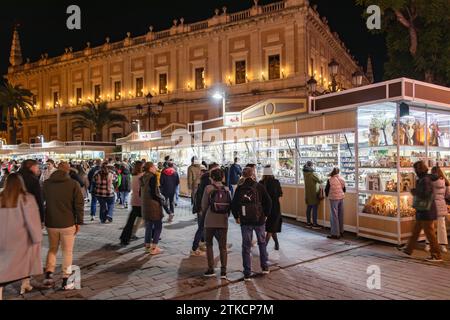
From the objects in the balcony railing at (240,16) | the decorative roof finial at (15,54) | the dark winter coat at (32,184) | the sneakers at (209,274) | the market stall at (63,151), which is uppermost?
the decorative roof finial at (15,54)

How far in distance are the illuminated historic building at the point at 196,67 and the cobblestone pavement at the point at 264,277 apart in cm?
2037

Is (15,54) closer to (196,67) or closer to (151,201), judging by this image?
(196,67)

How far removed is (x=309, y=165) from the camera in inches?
384

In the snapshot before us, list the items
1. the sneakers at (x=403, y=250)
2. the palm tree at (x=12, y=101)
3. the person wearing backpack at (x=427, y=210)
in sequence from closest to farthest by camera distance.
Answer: the person wearing backpack at (x=427, y=210) → the sneakers at (x=403, y=250) → the palm tree at (x=12, y=101)

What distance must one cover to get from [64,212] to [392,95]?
6318 mm

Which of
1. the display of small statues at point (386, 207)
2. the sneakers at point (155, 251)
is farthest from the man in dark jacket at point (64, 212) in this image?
the display of small statues at point (386, 207)

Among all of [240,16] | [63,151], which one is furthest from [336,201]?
[240,16]

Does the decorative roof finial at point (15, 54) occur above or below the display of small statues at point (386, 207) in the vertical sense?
above

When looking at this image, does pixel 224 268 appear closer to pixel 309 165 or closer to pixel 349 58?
pixel 309 165

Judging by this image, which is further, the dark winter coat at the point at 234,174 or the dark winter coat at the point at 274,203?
the dark winter coat at the point at 234,174

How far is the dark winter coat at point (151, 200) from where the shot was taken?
6977 millimetres

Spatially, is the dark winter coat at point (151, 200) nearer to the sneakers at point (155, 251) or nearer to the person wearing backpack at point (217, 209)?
the sneakers at point (155, 251)

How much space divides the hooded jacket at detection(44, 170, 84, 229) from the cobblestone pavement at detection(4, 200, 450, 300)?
0.95 meters

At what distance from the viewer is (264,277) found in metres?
5.77
